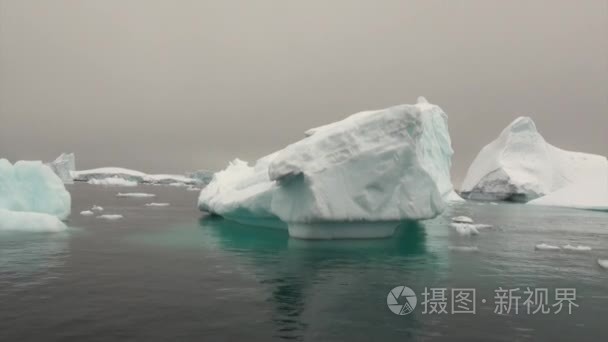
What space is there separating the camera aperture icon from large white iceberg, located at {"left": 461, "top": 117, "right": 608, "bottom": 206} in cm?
5486

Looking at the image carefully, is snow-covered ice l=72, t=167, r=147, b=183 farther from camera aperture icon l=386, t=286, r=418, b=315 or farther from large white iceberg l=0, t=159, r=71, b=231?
camera aperture icon l=386, t=286, r=418, b=315

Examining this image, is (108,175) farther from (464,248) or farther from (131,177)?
(464,248)

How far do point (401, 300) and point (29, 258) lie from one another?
10541mm

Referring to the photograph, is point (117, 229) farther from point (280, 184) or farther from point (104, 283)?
point (104, 283)

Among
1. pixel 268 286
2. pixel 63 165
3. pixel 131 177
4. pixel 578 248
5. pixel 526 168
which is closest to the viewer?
pixel 268 286

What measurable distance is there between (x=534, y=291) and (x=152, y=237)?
13978 millimetres

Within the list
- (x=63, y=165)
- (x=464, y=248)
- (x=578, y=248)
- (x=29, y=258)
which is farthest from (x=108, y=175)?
(x=578, y=248)

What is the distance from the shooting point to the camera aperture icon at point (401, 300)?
9219 mm

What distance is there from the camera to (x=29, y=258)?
13523 millimetres

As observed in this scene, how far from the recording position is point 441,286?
36.7 feet

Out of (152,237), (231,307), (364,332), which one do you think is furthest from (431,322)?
(152,237)

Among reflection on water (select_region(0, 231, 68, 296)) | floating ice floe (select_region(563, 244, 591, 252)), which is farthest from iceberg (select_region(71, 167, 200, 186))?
floating ice floe (select_region(563, 244, 591, 252))

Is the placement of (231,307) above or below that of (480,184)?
below

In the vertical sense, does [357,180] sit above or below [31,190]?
above
